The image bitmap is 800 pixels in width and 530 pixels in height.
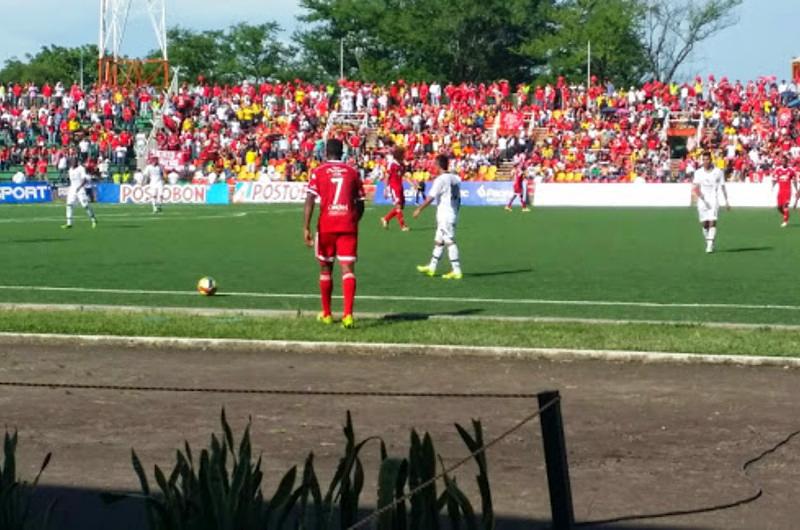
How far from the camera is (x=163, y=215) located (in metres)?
45.8

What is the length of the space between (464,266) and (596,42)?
75744mm

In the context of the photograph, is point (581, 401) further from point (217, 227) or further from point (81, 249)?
point (217, 227)

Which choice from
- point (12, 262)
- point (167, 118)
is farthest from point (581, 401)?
point (167, 118)

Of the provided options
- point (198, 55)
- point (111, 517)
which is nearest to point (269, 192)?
point (111, 517)

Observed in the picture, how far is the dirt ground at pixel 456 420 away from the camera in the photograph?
26.2 ft

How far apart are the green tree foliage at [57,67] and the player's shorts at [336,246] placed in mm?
135558

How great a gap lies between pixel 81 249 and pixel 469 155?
34447mm

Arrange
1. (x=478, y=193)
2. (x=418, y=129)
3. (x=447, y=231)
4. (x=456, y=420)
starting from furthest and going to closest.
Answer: (x=418, y=129), (x=478, y=193), (x=447, y=231), (x=456, y=420)

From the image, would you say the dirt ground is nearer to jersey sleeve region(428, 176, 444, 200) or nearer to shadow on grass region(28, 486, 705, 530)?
shadow on grass region(28, 486, 705, 530)

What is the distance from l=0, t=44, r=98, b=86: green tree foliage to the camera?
149m

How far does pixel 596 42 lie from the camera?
9838 cm

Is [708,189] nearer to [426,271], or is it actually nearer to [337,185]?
[426,271]

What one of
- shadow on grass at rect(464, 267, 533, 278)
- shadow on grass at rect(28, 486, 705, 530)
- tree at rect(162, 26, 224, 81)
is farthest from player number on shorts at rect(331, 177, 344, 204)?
tree at rect(162, 26, 224, 81)

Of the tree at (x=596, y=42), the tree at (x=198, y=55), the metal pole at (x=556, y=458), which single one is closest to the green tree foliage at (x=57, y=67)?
the tree at (x=198, y=55)
